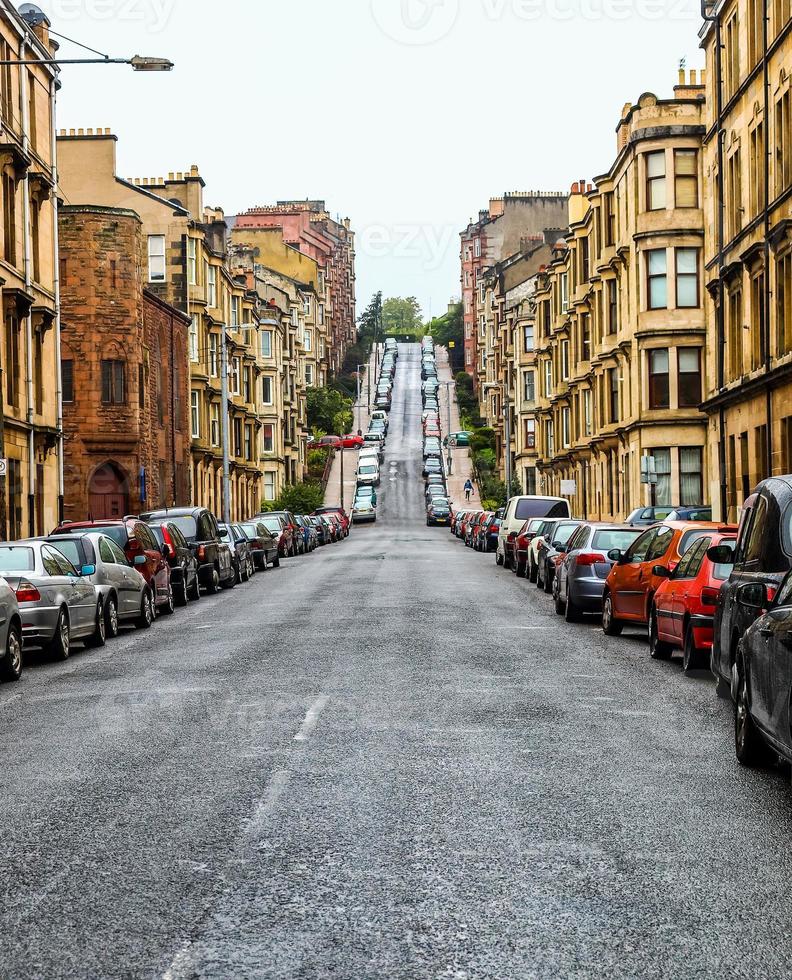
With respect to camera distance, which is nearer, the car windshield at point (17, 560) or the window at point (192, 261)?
the car windshield at point (17, 560)

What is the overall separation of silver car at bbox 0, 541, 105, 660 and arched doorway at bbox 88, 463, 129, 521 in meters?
34.6

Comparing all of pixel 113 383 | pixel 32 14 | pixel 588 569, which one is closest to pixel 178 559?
pixel 588 569

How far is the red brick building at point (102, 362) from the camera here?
5394 centimetres

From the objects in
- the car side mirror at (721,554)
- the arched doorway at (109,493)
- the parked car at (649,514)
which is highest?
the arched doorway at (109,493)

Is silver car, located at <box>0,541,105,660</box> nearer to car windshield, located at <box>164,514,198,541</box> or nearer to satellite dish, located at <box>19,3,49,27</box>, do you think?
car windshield, located at <box>164,514,198,541</box>

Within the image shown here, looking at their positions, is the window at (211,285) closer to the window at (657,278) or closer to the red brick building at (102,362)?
the red brick building at (102,362)

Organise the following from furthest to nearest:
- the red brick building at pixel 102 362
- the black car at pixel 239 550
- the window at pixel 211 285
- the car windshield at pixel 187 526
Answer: the window at pixel 211 285 → the red brick building at pixel 102 362 → the black car at pixel 239 550 → the car windshield at pixel 187 526

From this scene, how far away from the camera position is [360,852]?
7391 millimetres

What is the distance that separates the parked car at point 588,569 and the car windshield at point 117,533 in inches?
279

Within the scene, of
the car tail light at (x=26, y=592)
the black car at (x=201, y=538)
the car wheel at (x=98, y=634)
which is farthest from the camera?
the black car at (x=201, y=538)

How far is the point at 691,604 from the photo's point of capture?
1546 cm

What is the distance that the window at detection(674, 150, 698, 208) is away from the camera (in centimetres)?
5109

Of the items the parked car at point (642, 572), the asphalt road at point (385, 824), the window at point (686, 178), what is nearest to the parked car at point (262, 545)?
the window at point (686, 178)

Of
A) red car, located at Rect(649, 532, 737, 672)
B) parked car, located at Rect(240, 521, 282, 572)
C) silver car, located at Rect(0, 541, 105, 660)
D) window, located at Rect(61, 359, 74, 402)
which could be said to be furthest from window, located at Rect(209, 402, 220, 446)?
red car, located at Rect(649, 532, 737, 672)
